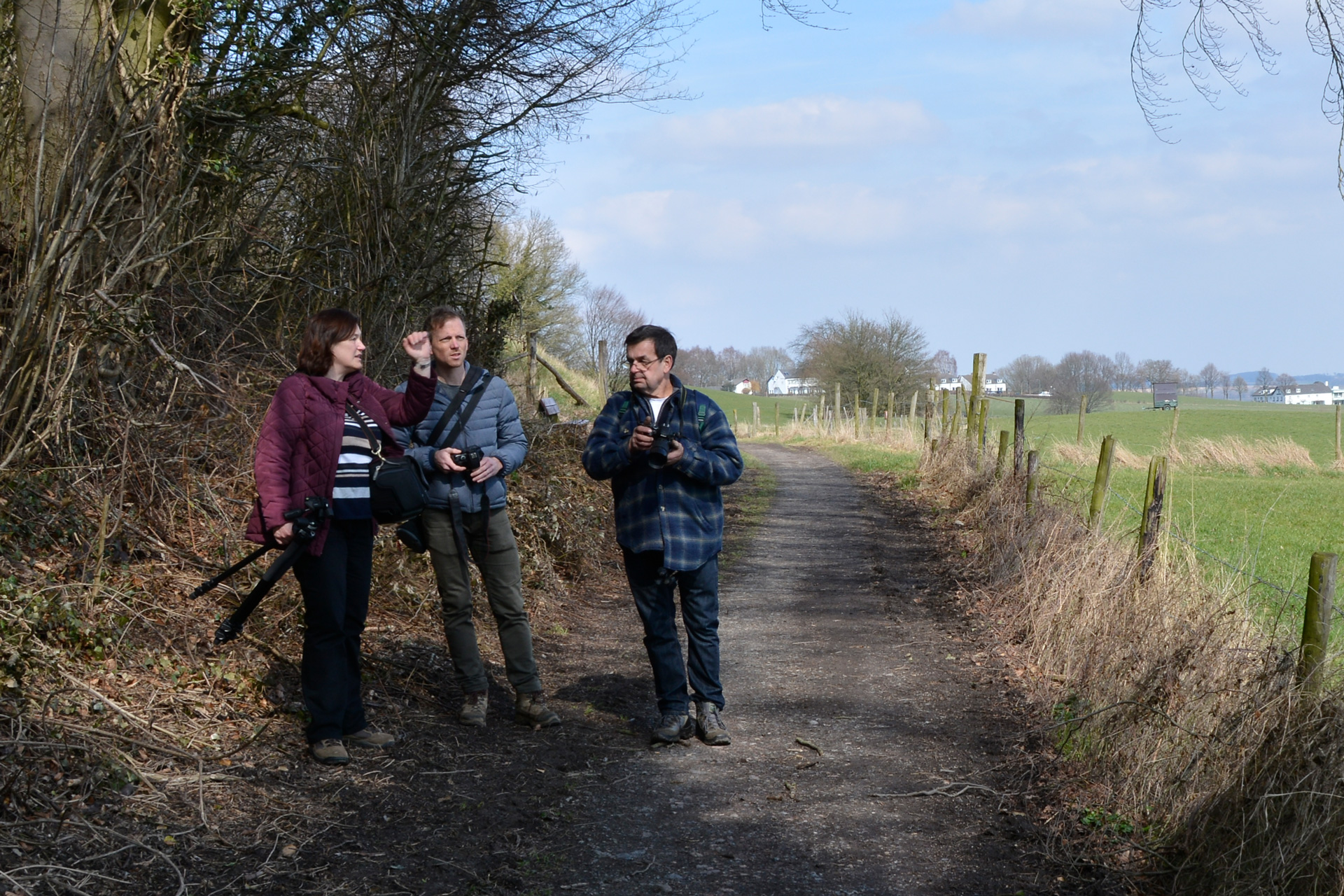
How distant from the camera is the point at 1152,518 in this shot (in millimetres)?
6762

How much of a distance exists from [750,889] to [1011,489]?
8.50 m

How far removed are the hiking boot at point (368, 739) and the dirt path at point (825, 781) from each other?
1.09 metres

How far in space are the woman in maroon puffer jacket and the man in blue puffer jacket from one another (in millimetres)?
376

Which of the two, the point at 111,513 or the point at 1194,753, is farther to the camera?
the point at 111,513

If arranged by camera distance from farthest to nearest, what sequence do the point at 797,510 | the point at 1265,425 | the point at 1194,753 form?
the point at 1265,425
the point at 797,510
the point at 1194,753

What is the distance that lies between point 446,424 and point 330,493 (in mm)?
848

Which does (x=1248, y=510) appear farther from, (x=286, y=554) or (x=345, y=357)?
(x=286, y=554)

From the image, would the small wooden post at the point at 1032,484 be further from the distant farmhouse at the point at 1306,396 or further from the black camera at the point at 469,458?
the distant farmhouse at the point at 1306,396

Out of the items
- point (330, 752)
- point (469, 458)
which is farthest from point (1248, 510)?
point (330, 752)

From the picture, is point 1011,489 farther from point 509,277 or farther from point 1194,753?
point 509,277

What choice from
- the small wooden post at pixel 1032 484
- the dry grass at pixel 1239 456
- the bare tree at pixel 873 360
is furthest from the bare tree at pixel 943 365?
the small wooden post at pixel 1032 484

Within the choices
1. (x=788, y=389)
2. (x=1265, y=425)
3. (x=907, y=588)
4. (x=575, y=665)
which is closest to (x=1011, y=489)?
(x=907, y=588)

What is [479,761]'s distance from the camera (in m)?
5.01

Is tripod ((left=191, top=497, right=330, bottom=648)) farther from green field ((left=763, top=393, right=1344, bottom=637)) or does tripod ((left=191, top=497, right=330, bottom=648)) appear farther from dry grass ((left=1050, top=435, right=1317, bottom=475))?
dry grass ((left=1050, top=435, right=1317, bottom=475))
